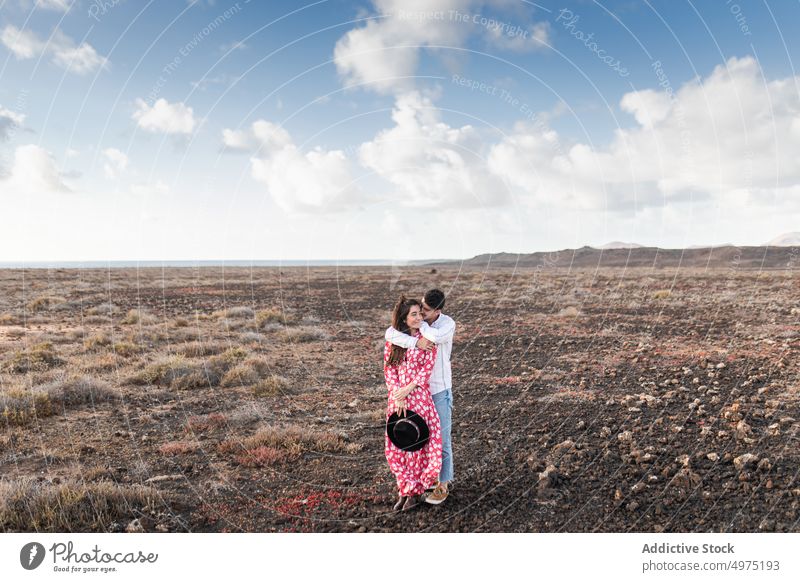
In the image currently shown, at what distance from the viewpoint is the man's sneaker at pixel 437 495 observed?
6375 millimetres

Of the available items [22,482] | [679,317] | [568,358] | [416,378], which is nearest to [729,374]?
[568,358]

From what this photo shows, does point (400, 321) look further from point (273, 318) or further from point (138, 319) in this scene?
point (138, 319)

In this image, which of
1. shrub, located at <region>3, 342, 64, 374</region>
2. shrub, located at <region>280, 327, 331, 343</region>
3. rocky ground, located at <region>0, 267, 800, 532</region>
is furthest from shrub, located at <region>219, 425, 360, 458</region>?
shrub, located at <region>280, 327, 331, 343</region>

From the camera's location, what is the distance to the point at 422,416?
237 inches

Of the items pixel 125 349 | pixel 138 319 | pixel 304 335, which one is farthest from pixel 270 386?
pixel 138 319

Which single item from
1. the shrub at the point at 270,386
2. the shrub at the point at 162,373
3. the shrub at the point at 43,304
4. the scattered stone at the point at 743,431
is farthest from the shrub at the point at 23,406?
the shrub at the point at 43,304

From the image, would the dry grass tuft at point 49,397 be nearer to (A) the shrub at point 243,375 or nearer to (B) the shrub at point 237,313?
(A) the shrub at point 243,375

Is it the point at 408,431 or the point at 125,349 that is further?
the point at 125,349

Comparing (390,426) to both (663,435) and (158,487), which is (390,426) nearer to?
(158,487)

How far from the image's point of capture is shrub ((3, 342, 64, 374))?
46.5 feet

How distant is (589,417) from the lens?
32.4 ft
